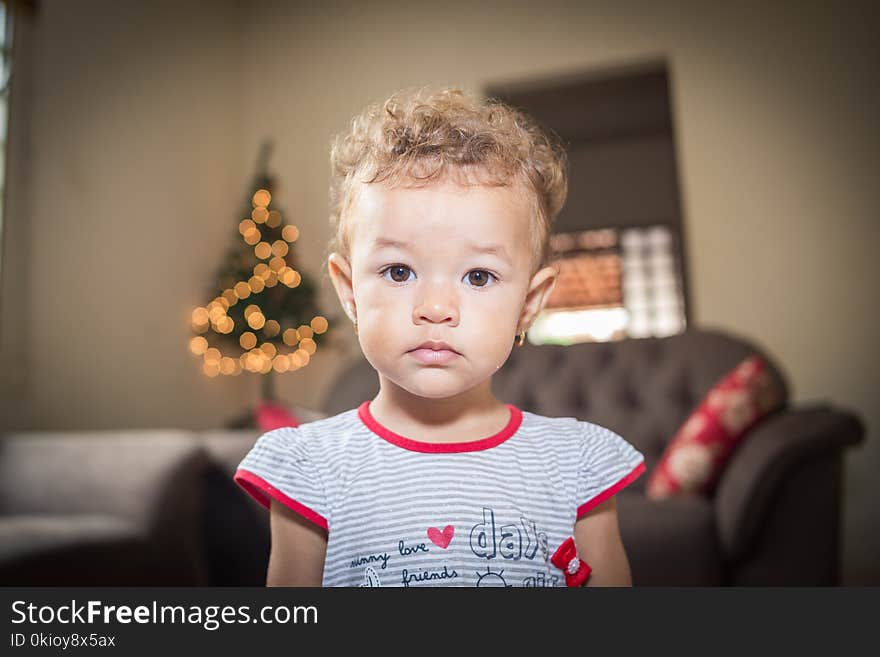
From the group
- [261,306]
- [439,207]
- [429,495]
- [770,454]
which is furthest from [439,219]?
[770,454]

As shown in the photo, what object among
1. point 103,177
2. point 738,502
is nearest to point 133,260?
point 103,177

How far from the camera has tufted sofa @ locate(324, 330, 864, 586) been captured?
0.39 metres

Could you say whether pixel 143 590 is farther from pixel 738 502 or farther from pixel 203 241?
pixel 738 502

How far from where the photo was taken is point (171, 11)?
0.44 m

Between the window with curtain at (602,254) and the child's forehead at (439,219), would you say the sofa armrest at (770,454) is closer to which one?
the window with curtain at (602,254)

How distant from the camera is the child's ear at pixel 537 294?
0.31 metres

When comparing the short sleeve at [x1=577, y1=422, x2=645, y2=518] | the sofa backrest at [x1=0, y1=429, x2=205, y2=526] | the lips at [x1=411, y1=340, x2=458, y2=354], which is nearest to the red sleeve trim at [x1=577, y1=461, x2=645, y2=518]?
the short sleeve at [x1=577, y1=422, x2=645, y2=518]

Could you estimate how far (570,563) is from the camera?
11.9 inches

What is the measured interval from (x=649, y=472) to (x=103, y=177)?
429mm

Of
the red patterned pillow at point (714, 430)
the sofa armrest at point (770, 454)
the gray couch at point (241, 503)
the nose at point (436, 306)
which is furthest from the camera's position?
the sofa armrest at point (770, 454)

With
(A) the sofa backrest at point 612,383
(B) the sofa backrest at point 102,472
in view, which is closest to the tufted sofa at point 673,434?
(A) the sofa backrest at point 612,383

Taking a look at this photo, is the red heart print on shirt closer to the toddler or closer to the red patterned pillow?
the toddler

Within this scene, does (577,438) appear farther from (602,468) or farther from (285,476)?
(285,476)

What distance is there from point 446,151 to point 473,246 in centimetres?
4
